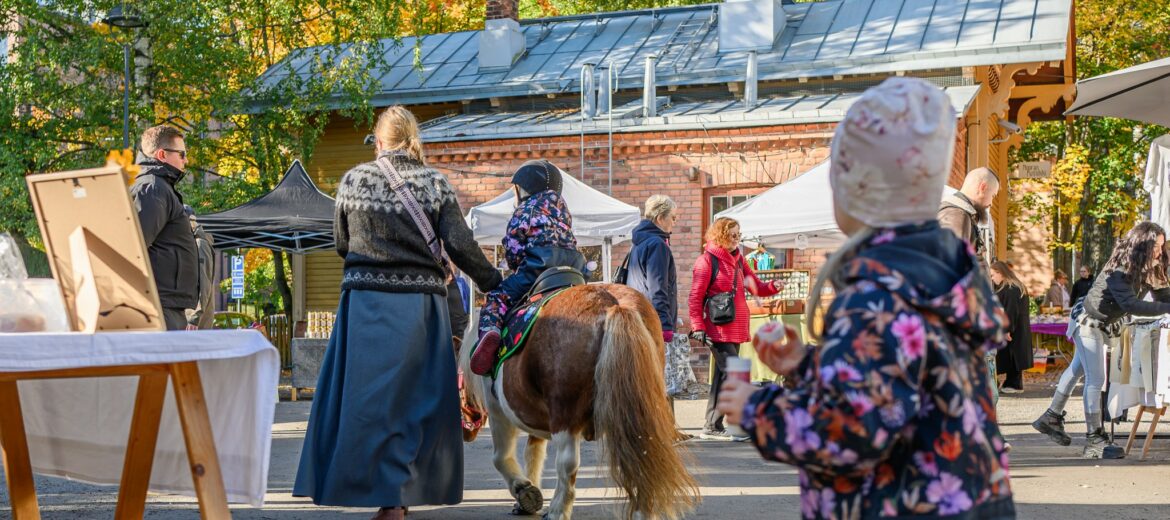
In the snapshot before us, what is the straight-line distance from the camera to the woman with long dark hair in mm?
9047

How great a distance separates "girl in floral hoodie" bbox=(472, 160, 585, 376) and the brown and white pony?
0.58ft

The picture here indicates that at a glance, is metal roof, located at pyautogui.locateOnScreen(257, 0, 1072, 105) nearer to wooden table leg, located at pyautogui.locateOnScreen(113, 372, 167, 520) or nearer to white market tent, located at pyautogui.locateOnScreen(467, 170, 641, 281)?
white market tent, located at pyautogui.locateOnScreen(467, 170, 641, 281)

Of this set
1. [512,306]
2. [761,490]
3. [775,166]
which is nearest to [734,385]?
[512,306]

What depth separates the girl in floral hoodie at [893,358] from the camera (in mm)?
2344

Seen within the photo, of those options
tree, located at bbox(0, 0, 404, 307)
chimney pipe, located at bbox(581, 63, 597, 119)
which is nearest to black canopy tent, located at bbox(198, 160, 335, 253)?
tree, located at bbox(0, 0, 404, 307)

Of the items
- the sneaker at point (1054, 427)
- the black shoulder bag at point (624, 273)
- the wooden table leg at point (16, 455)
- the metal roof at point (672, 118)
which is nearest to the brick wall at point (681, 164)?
the metal roof at point (672, 118)

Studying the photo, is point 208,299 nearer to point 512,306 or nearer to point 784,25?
point 512,306

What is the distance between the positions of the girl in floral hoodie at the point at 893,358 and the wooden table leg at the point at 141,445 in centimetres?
263

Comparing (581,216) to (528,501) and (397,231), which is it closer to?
(528,501)

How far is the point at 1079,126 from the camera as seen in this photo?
29.7 m

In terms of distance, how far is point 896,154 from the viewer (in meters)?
2.46

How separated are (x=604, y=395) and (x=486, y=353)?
92cm

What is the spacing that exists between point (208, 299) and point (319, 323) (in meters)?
6.25

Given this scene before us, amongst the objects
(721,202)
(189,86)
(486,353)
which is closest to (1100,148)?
(721,202)
